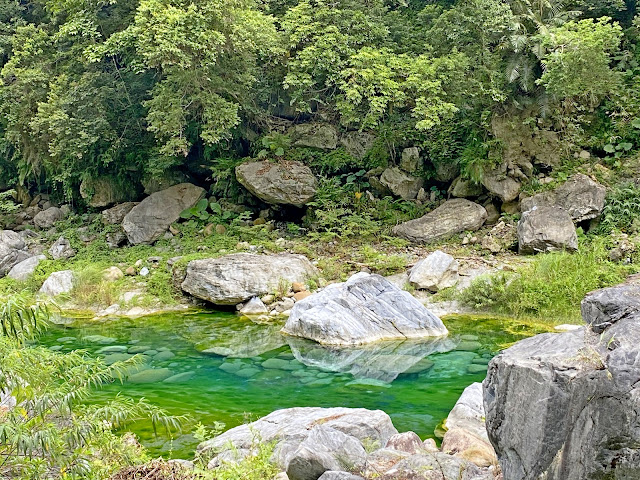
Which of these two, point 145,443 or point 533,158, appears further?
point 533,158

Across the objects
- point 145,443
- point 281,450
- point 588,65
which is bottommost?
point 145,443

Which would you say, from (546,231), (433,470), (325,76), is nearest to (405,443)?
(433,470)

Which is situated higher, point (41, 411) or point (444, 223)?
point (41, 411)

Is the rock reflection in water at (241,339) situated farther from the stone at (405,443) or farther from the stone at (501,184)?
the stone at (501,184)

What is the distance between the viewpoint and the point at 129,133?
13.6 metres

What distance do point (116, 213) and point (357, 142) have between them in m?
7.04

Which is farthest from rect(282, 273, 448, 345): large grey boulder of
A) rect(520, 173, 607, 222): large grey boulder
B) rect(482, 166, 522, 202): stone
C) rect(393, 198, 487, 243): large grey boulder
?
rect(482, 166, 522, 202): stone

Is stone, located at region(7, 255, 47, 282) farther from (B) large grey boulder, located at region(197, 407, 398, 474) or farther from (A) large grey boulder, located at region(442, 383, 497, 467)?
(A) large grey boulder, located at region(442, 383, 497, 467)

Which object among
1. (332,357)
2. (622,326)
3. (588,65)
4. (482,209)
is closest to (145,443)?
(332,357)

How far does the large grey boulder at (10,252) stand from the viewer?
469 inches

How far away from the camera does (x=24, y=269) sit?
11.3 meters

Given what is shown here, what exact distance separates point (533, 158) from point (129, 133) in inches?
400

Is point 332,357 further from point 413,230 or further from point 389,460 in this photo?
point 413,230

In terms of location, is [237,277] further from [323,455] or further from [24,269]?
[323,455]
